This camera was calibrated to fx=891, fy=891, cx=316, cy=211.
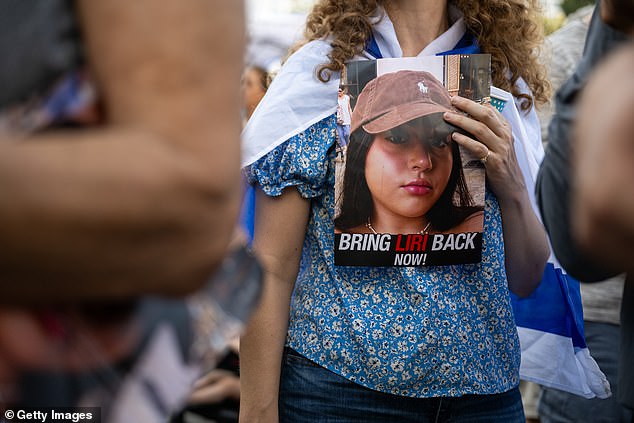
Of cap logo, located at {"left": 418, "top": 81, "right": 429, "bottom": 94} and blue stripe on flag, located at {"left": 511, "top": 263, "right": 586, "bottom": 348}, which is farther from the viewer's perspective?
blue stripe on flag, located at {"left": 511, "top": 263, "right": 586, "bottom": 348}

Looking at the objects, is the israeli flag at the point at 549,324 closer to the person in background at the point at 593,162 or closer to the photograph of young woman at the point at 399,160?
the photograph of young woman at the point at 399,160

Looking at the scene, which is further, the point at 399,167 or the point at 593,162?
the point at 399,167

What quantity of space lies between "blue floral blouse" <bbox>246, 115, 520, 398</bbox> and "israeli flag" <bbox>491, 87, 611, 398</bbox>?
0.19 meters

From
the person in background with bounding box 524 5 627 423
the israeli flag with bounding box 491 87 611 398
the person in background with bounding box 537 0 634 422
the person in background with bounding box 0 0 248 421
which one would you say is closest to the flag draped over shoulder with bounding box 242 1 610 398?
the israeli flag with bounding box 491 87 611 398

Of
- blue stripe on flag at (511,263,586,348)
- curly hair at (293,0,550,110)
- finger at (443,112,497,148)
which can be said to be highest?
curly hair at (293,0,550,110)

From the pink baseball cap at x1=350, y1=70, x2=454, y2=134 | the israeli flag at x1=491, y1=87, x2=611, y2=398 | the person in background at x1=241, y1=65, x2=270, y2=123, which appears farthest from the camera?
the person in background at x1=241, y1=65, x2=270, y2=123

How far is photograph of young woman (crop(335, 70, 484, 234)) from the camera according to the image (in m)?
2.17

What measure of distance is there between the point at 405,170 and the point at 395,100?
172 mm

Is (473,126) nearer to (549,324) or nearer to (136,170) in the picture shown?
(549,324)

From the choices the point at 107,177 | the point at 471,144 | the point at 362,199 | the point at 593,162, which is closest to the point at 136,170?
the point at 107,177

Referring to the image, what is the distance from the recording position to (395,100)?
7.11 feet

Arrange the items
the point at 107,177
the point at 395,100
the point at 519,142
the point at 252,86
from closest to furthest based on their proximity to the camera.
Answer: the point at 107,177
the point at 395,100
the point at 519,142
the point at 252,86

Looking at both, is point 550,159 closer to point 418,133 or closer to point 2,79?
point 418,133

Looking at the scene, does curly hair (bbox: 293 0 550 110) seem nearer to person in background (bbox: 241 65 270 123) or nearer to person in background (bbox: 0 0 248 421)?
person in background (bbox: 0 0 248 421)
